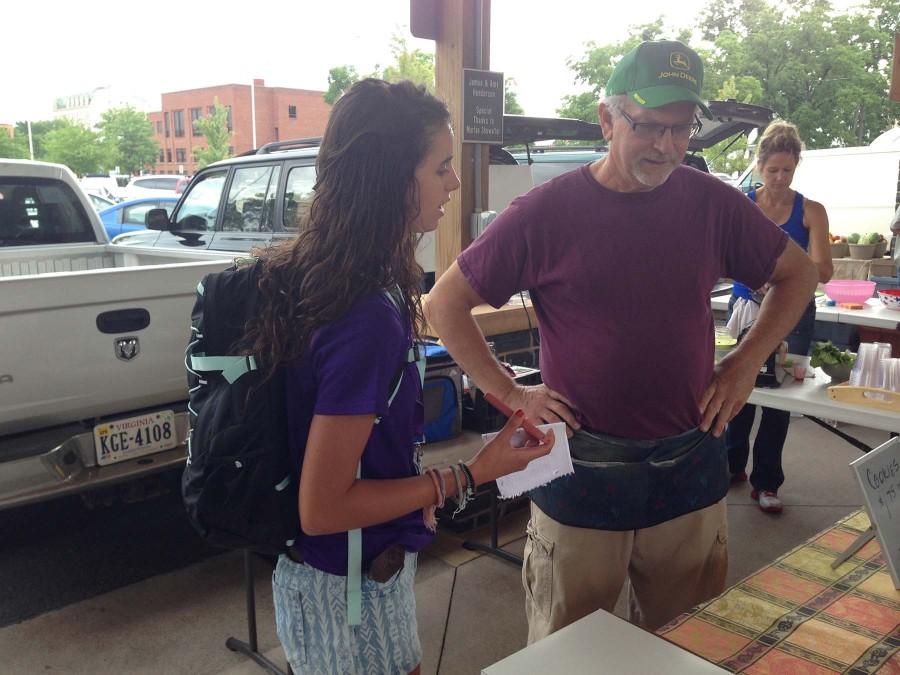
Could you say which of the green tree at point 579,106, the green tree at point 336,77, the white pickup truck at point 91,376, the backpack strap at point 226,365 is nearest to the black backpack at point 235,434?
A: the backpack strap at point 226,365

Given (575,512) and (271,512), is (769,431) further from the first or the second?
(271,512)

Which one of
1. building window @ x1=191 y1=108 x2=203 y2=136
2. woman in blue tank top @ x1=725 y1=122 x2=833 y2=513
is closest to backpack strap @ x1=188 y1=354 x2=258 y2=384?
woman in blue tank top @ x1=725 y1=122 x2=833 y2=513

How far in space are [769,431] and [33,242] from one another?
4.66 meters

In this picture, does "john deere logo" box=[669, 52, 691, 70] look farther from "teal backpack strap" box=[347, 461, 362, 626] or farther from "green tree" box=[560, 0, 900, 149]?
"green tree" box=[560, 0, 900, 149]

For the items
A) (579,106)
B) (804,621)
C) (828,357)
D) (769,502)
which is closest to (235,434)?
(804,621)

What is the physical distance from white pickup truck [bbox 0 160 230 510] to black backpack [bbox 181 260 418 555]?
5.87 feet

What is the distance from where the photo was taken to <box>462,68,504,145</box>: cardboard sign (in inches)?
164

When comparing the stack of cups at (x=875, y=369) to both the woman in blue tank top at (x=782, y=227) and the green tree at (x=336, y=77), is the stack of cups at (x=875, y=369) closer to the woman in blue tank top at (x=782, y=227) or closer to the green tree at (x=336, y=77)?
the woman in blue tank top at (x=782, y=227)

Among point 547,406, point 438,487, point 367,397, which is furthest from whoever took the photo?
point 547,406

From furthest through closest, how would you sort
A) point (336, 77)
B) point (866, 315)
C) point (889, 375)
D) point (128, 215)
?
point (336, 77), point (128, 215), point (866, 315), point (889, 375)

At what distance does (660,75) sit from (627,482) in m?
0.93

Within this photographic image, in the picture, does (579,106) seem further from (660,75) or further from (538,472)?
(538,472)

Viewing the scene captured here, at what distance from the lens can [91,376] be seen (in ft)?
9.64

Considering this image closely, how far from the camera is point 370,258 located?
1213 mm
